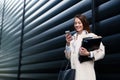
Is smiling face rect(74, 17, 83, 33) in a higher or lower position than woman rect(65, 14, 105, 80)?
higher

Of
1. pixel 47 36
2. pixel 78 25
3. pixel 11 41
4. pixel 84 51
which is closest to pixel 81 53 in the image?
pixel 84 51

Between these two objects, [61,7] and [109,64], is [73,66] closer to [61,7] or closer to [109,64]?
[109,64]

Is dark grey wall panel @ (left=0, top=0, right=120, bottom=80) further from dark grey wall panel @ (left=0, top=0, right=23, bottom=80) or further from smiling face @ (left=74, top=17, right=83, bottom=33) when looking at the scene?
smiling face @ (left=74, top=17, right=83, bottom=33)

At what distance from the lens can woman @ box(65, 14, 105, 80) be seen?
2789 mm

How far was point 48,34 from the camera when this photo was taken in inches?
230

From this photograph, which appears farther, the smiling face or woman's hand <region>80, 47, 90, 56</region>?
the smiling face

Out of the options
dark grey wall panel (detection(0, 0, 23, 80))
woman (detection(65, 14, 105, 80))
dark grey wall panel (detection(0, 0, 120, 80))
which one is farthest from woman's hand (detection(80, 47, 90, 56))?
dark grey wall panel (detection(0, 0, 23, 80))

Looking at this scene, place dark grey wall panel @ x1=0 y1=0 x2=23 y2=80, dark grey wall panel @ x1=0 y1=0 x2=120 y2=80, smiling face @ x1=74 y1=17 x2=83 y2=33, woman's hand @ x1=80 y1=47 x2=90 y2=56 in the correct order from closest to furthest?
woman's hand @ x1=80 y1=47 x2=90 y2=56, smiling face @ x1=74 y1=17 x2=83 y2=33, dark grey wall panel @ x1=0 y1=0 x2=120 y2=80, dark grey wall panel @ x1=0 y1=0 x2=23 y2=80

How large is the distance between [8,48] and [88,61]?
750cm

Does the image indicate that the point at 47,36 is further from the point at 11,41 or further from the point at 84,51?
the point at 11,41

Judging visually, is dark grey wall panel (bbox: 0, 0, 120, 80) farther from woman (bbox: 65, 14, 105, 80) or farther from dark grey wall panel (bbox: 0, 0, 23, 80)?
woman (bbox: 65, 14, 105, 80)

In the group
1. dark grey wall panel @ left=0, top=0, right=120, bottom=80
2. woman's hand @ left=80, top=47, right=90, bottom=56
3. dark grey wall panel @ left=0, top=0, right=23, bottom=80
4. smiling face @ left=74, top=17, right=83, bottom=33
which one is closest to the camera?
woman's hand @ left=80, top=47, right=90, bottom=56

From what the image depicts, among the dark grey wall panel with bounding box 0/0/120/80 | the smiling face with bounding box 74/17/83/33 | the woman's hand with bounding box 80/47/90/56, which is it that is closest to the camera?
the woman's hand with bounding box 80/47/90/56

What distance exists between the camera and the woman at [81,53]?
9.15ft
